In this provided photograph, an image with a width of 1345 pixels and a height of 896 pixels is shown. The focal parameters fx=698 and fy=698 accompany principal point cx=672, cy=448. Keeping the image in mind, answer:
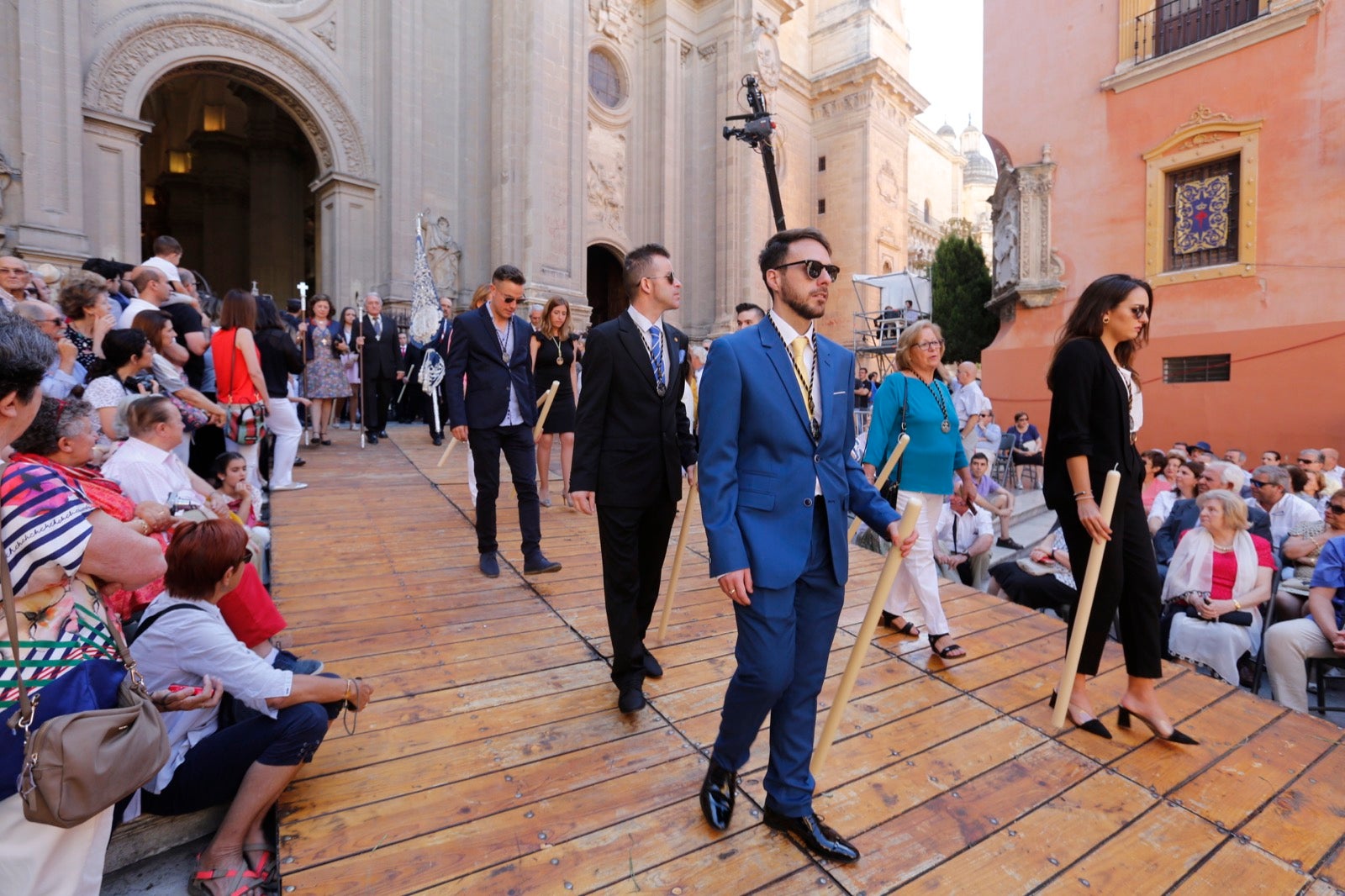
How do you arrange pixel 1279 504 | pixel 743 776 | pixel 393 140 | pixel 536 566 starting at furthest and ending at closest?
pixel 393 140 → pixel 1279 504 → pixel 536 566 → pixel 743 776

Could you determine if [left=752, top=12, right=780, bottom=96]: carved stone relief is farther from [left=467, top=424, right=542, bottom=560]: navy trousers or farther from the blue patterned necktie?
the blue patterned necktie

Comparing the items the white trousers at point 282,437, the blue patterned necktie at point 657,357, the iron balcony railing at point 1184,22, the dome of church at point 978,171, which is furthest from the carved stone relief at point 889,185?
the dome of church at point 978,171

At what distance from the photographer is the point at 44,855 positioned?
1.63m

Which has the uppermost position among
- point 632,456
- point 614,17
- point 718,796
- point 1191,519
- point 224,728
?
point 614,17

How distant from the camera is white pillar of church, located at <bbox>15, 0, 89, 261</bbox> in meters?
10.6

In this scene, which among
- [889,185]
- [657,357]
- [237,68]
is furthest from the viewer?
[889,185]

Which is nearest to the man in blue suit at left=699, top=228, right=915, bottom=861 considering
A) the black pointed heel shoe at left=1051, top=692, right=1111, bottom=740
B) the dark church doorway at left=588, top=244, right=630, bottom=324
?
the black pointed heel shoe at left=1051, top=692, right=1111, bottom=740

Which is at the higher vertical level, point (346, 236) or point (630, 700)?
point (346, 236)

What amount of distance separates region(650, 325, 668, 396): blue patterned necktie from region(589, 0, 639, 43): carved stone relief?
19.5 metres

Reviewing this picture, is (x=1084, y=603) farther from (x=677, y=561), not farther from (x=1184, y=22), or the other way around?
(x=1184, y=22)

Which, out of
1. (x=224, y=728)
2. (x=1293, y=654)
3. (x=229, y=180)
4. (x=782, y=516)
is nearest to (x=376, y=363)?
(x=224, y=728)

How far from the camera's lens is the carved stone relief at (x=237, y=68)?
11.8 m

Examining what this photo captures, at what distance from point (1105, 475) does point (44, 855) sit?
3.85 metres

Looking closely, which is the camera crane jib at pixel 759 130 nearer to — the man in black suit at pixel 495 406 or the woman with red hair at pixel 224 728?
the man in black suit at pixel 495 406
